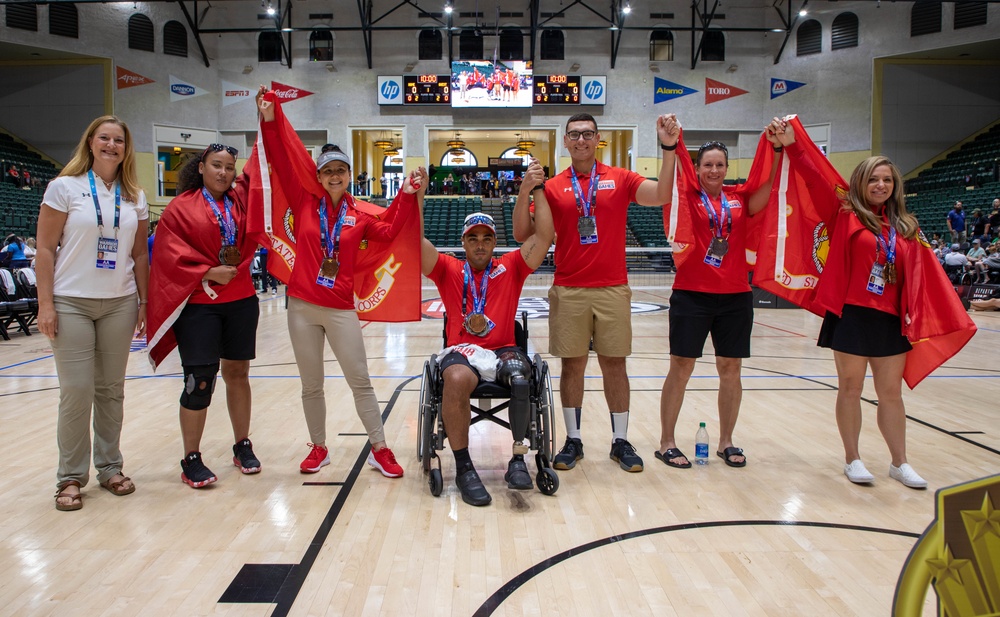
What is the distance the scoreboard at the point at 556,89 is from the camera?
67.3ft

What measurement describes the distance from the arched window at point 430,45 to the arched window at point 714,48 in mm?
8005

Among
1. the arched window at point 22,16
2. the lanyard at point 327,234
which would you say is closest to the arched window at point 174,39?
the arched window at point 22,16

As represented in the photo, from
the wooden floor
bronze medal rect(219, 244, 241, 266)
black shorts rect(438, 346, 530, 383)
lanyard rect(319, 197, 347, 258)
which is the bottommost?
the wooden floor

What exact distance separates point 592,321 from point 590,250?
0.35m

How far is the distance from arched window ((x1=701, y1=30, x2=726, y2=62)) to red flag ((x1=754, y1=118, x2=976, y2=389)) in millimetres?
19221

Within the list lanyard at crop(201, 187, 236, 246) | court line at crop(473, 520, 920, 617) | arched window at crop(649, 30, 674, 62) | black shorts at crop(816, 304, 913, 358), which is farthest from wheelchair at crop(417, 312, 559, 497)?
arched window at crop(649, 30, 674, 62)

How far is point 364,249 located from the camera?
10.9ft

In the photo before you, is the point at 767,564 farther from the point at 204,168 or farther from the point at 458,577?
the point at 204,168

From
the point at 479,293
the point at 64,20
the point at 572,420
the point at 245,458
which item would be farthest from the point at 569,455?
the point at 64,20

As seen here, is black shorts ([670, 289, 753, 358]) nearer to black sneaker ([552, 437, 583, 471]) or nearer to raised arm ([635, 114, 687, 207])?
raised arm ([635, 114, 687, 207])

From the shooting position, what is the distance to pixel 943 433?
3.91 m

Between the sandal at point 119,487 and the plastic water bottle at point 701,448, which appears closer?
the sandal at point 119,487

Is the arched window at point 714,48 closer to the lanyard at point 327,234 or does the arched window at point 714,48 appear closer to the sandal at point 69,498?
the lanyard at point 327,234

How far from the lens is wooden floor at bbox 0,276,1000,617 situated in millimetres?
2053
